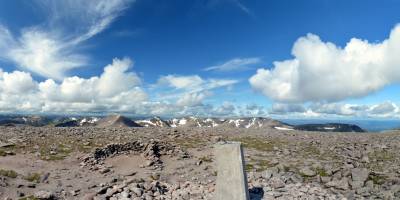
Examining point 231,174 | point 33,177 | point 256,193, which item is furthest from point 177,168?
point 231,174

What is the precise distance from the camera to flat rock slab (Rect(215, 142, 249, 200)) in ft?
66.7

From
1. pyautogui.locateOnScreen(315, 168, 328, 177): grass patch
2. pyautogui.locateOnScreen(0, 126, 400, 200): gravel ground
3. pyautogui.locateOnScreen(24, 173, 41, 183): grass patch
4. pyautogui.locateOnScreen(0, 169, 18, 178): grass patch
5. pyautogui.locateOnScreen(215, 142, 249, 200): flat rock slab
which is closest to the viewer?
pyautogui.locateOnScreen(215, 142, 249, 200): flat rock slab

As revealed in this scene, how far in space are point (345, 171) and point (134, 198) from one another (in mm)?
18772

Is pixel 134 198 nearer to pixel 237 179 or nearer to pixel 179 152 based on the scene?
pixel 237 179

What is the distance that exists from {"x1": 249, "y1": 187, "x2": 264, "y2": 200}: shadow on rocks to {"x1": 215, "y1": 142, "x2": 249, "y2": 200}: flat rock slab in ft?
8.87

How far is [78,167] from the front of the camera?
32.6 metres

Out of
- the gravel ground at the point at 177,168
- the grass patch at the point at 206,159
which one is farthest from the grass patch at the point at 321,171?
the grass patch at the point at 206,159

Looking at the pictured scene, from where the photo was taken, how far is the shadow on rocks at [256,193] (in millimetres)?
22884

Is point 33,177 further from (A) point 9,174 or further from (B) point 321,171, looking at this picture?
(B) point 321,171

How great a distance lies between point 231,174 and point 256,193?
4145mm

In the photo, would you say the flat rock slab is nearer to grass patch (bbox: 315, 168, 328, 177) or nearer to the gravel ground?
the gravel ground

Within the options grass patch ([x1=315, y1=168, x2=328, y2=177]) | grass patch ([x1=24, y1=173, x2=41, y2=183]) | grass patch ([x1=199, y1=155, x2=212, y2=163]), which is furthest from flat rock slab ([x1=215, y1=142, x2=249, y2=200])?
grass patch ([x1=199, y1=155, x2=212, y2=163])

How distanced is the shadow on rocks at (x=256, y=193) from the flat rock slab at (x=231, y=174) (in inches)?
106

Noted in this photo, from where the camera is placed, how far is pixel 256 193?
23.8 meters
